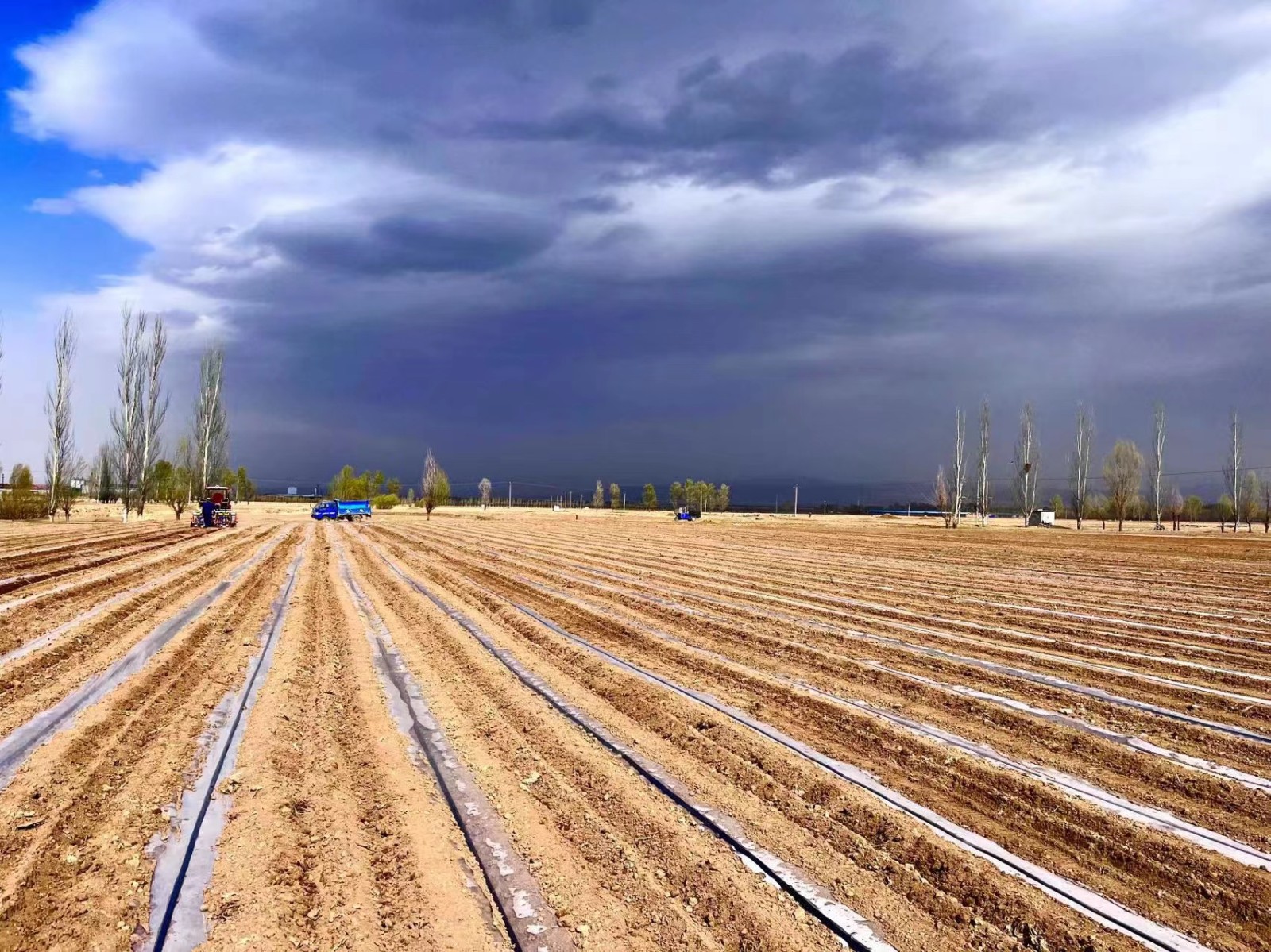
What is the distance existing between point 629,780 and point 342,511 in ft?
183

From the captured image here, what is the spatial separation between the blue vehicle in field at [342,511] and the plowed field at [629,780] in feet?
148

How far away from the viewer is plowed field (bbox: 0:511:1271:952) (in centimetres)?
365

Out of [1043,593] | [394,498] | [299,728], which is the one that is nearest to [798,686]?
[299,728]

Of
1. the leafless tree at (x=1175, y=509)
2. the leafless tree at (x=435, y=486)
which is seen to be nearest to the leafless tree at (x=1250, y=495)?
the leafless tree at (x=1175, y=509)

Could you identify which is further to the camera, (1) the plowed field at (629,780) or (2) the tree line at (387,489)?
(2) the tree line at (387,489)

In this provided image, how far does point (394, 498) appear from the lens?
8650 cm

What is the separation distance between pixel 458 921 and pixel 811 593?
39.8 ft

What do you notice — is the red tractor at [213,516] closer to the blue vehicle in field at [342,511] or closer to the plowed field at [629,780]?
the blue vehicle in field at [342,511]

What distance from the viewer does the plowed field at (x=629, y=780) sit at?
3.65 metres

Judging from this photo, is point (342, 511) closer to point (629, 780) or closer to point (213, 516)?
point (213, 516)

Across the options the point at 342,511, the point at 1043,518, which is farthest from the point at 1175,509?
the point at 342,511

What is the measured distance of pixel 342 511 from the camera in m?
56.8

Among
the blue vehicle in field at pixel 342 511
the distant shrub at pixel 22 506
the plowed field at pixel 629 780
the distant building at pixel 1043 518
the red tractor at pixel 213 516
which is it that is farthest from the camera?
the distant building at pixel 1043 518

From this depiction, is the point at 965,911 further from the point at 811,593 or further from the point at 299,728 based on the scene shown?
the point at 811,593
